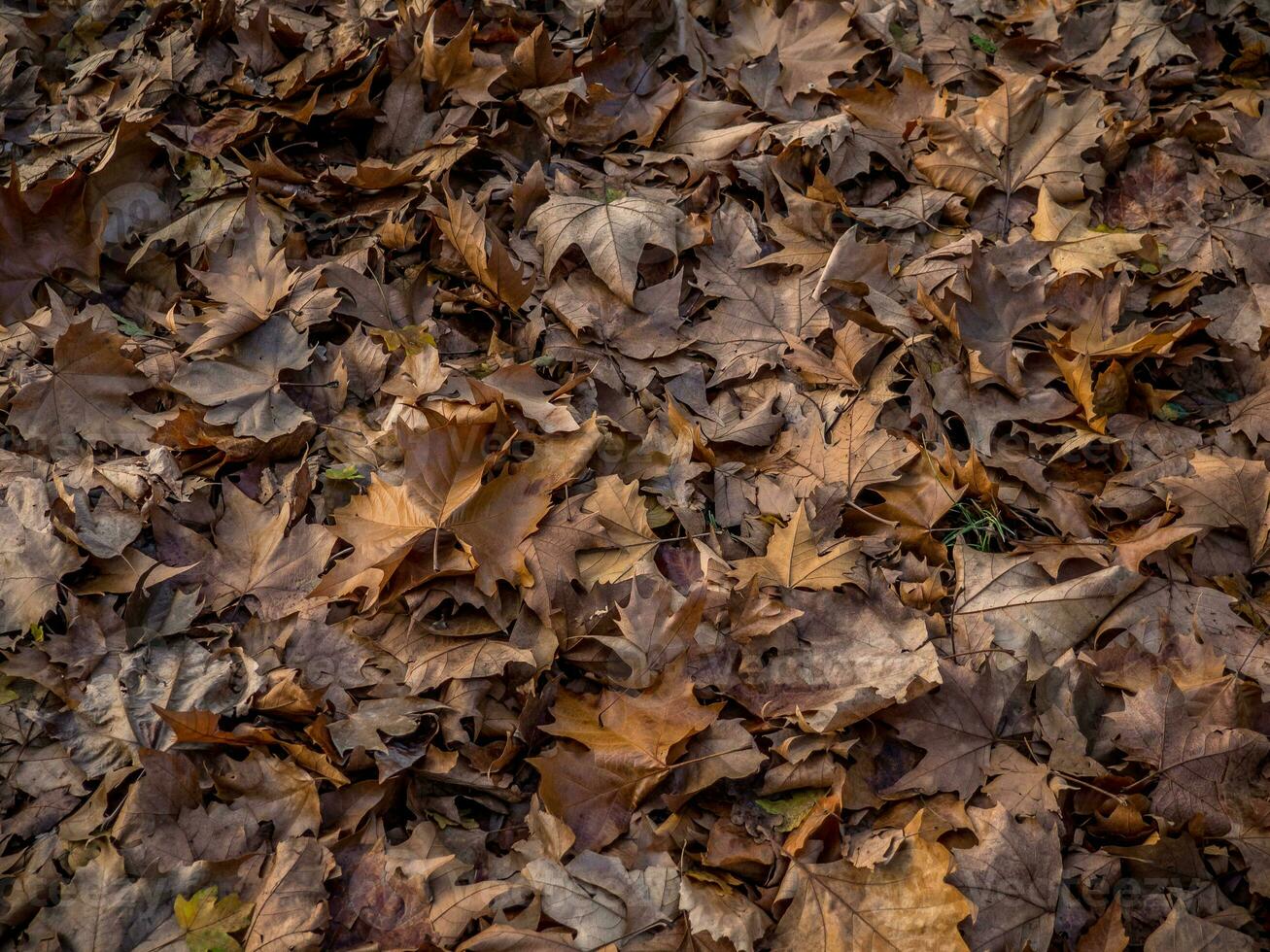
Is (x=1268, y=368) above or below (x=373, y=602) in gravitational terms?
below

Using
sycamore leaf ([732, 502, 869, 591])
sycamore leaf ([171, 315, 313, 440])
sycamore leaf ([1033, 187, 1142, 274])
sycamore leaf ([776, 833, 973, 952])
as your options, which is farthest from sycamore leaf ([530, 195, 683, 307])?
sycamore leaf ([776, 833, 973, 952])

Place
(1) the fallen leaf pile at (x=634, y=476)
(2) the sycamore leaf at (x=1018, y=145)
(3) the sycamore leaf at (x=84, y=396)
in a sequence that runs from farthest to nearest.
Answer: (2) the sycamore leaf at (x=1018, y=145), (3) the sycamore leaf at (x=84, y=396), (1) the fallen leaf pile at (x=634, y=476)

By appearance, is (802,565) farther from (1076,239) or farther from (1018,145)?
(1018,145)

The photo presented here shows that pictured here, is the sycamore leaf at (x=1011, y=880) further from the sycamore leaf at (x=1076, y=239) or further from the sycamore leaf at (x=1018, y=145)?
the sycamore leaf at (x=1018, y=145)

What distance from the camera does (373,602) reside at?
2143 mm

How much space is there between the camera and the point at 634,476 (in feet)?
8.05

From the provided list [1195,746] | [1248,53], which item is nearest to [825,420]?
[1195,746]

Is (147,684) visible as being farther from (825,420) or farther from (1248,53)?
(1248,53)

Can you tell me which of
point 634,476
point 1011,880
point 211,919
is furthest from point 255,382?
point 1011,880

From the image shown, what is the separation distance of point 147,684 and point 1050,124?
10.7 feet

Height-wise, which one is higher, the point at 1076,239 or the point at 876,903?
the point at 1076,239

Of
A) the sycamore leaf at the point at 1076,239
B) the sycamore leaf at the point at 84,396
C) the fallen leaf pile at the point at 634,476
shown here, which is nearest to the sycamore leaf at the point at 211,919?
the fallen leaf pile at the point at 634,476

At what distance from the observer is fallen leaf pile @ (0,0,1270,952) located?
6.20 ft

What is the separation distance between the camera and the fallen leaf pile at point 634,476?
189 cm
